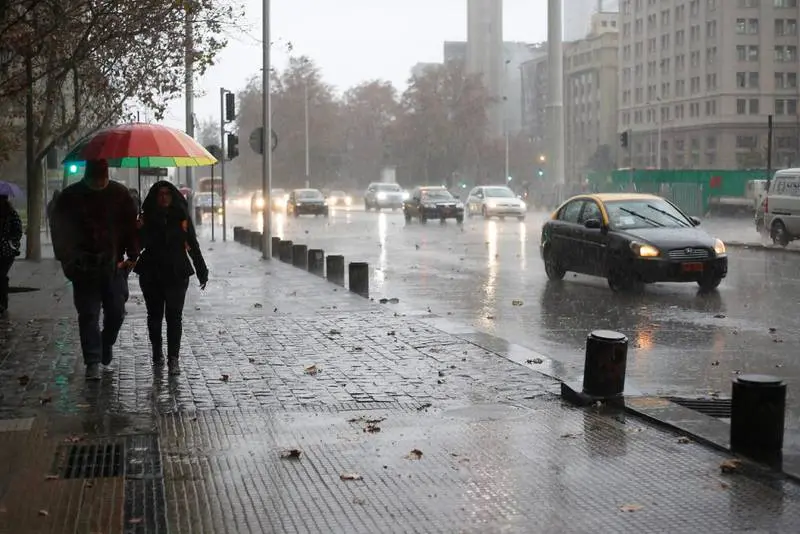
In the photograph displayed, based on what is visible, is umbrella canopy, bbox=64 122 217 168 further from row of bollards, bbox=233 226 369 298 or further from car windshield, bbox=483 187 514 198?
car windshield, bbox=483 187 514 198

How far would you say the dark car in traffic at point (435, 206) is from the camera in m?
48.6

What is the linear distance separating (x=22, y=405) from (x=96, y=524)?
3184 mm

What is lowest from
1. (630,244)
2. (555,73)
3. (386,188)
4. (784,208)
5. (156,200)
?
(630,244)

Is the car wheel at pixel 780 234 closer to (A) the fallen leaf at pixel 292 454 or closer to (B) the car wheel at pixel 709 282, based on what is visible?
(B) the car wheel at pixel 709 282

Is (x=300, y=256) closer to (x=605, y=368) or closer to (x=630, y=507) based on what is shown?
(x=605, y=368)

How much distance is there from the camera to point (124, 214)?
9461 mm

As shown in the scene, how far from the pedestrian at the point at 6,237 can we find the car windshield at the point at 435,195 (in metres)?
35.7

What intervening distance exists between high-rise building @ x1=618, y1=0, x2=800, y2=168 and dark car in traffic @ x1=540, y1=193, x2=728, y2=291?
77.6 meters

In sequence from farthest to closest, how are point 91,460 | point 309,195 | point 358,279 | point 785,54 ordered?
point 785,54 → point 309,195 → point 358,279 → point 91,460

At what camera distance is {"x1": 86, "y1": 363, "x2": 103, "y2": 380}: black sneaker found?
30.2 ft

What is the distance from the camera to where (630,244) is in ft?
56.5

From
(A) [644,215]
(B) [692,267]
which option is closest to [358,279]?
(A) [644,215]

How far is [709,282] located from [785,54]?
9007 cm

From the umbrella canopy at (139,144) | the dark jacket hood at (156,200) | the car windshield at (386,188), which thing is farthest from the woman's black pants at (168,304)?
the car windshield at (386,188)
